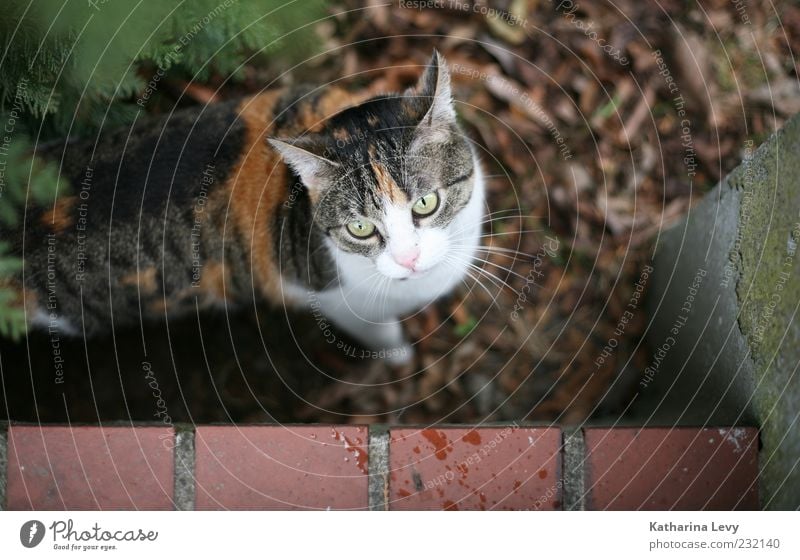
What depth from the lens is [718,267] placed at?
2.76ft

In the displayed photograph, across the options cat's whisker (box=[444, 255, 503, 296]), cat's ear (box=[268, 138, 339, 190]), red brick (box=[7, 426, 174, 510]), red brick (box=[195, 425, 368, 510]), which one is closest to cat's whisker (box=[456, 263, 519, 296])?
cat's whisker (box=[444, 255, 503, 296])

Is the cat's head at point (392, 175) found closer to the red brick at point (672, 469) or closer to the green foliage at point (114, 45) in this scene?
the green foliage at point (114, 45)

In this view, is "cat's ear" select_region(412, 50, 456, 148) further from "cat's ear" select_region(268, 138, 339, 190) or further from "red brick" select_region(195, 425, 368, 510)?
"red brick" select_region(195, 425, 368, 510)

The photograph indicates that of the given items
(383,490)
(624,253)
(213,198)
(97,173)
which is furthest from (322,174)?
(624,253)

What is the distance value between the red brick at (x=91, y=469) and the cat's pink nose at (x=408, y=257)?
0.37 meters

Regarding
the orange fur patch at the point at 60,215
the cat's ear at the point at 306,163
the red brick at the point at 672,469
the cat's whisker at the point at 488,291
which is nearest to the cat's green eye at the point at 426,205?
the cat's ear at the point at 306,163

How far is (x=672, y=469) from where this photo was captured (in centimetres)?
73

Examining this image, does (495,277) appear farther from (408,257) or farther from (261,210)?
(261,210)

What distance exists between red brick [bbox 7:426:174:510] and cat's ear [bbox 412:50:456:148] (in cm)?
52

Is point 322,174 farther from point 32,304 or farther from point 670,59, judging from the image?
point 670,59

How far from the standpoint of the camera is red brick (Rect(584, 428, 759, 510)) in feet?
→ 2.39

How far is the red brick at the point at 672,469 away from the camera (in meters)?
0.73
